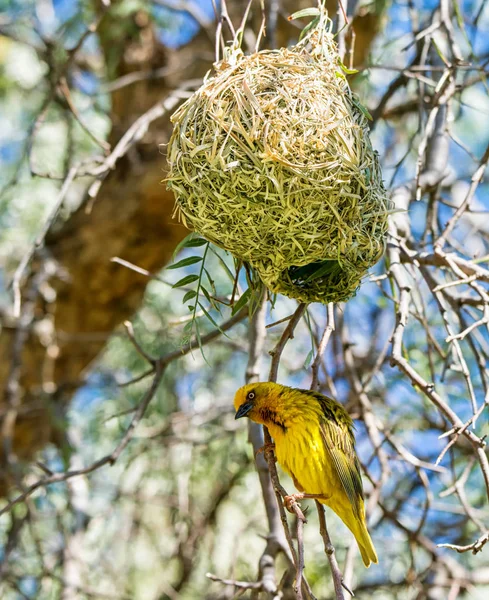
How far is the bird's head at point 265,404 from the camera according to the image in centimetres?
239

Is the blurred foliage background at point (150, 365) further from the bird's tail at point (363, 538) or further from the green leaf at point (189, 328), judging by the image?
the green leaf at point (189, 328)

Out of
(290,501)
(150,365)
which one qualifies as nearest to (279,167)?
(290,501)

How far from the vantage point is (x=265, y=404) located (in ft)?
7.91

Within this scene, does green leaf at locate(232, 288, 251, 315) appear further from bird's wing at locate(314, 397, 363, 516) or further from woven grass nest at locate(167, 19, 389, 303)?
bird's wing at locate(314, 397, 363, 516)

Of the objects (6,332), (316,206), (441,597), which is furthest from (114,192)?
(316,206)

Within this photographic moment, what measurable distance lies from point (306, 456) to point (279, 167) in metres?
0.93

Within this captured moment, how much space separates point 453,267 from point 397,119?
2.94 m

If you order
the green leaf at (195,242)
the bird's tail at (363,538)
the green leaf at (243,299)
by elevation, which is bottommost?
the bird's tail at (363,538)

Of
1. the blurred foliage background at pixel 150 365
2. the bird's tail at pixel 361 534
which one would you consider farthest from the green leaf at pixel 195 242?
the blurred foliage background at pixel 150 365

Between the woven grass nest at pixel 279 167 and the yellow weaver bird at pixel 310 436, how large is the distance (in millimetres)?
442

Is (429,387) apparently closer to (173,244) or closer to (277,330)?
(277,330)

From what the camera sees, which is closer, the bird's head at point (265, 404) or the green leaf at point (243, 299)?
the green leaf at point (243, 299)

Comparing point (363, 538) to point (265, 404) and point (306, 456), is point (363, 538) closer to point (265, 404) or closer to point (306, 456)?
point (306, 456)

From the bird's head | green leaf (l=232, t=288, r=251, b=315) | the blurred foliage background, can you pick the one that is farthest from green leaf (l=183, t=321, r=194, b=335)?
the blurred foliage background
